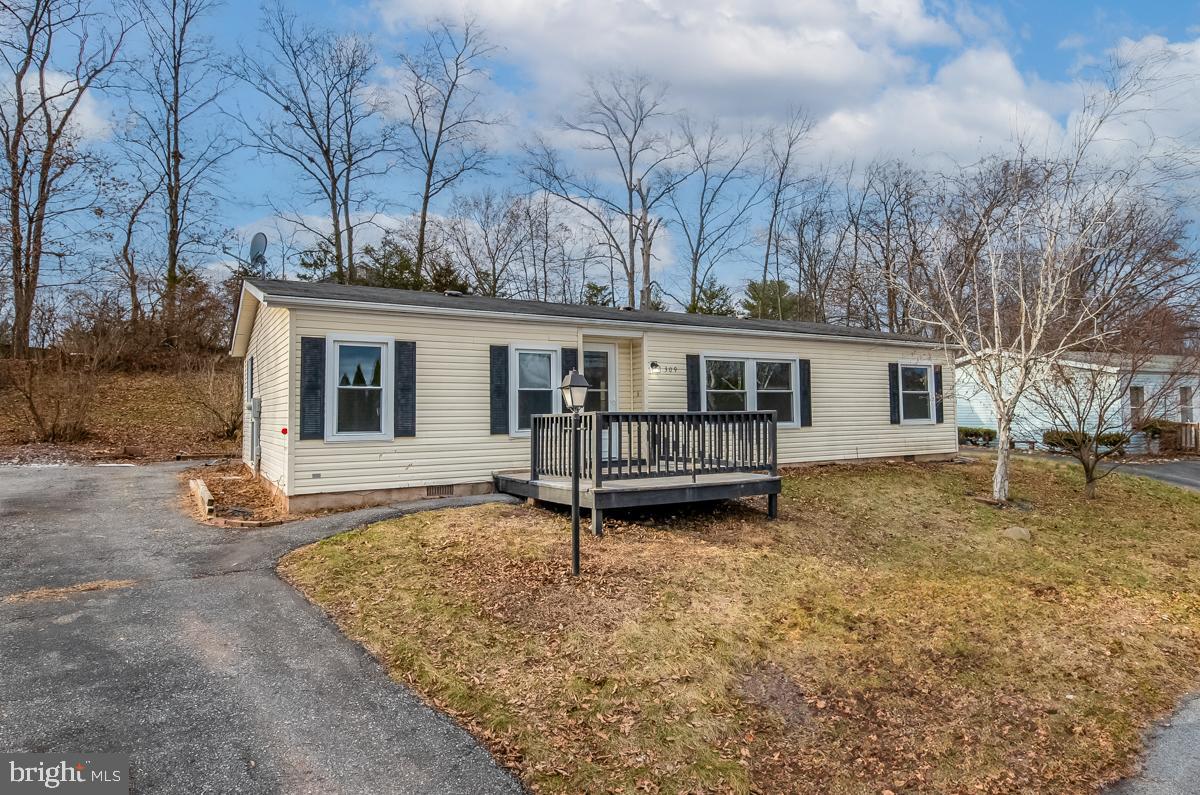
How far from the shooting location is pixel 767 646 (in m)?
4.81

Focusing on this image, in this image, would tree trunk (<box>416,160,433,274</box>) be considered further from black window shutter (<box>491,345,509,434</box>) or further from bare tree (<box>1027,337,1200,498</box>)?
A: bare tree (<box>1027,337,1200,498</box>)

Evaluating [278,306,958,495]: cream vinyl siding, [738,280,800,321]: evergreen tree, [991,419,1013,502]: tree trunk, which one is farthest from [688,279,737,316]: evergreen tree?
[991,419,1013,502]: tree trunk

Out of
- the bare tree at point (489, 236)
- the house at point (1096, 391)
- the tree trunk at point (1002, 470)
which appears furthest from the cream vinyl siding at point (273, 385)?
the bare tree at point (489, 236)

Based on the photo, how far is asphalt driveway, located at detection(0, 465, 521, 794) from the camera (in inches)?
123

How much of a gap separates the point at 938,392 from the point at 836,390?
10.7ft

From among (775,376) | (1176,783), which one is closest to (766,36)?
(775,376)

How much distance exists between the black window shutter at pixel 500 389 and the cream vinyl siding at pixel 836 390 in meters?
2.49

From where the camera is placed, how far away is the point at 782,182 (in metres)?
28.7

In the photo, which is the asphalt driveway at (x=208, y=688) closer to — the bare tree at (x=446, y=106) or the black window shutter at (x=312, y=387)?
the black window shutter at (x=312, y=387)

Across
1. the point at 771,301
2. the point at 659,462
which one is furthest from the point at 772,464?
the point at 771,301

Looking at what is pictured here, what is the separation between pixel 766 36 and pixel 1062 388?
434 inches

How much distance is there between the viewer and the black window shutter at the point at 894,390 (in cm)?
1360

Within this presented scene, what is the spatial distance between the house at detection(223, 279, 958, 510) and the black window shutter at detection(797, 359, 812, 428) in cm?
2

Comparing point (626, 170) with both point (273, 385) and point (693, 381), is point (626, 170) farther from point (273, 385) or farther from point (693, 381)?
point (273, 385)
